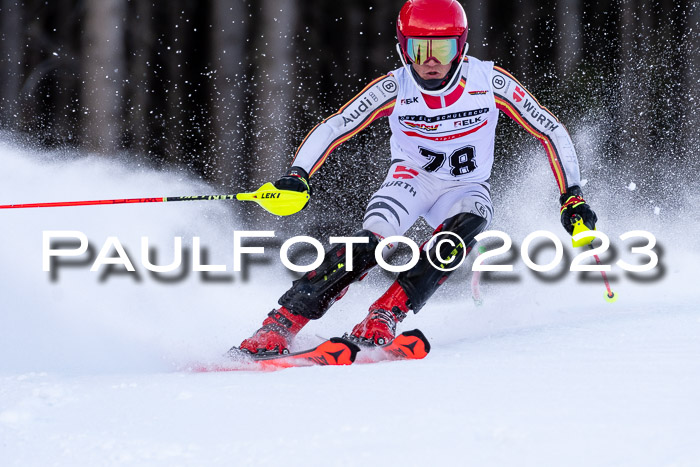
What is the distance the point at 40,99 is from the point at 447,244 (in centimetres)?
406

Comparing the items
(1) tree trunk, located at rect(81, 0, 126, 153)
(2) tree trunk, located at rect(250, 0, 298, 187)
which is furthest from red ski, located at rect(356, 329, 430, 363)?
(1) tree trunk, located at rect(81, 0, 126, 153)

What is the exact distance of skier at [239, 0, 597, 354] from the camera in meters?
2.66

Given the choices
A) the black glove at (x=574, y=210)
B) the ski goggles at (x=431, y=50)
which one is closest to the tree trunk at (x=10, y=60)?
the ski goggles at (x=431, y=50)

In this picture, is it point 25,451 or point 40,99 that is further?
point 40,99

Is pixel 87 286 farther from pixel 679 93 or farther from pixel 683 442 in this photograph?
pixel 679 93

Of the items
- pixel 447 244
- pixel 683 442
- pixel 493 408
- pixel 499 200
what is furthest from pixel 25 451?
pixel 499 200

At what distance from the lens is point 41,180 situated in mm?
4320

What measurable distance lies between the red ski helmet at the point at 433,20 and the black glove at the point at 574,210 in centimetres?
69

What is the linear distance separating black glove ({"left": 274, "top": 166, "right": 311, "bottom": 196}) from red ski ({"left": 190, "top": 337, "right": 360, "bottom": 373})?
1.83 ft

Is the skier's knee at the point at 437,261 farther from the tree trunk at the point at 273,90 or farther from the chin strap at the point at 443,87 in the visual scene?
the tree trunk at the point at 273,90

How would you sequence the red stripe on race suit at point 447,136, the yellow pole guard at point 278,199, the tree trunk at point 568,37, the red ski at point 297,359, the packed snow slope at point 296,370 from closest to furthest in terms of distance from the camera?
the packed snow slope at point 296,370
the red ski at point 297,359
the yellow pole guard at point 278,199
the red stripe on race suit at point 447,136
the tree trunk at point 568,37

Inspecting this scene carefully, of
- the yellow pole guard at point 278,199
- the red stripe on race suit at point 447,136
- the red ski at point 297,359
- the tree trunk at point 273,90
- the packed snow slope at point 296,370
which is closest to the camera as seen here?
the packed snow slope at point 296,370

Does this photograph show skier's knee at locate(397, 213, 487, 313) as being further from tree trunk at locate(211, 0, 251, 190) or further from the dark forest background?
tree trunk at locate(211, 0, 251, 190)

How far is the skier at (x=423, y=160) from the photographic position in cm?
266
